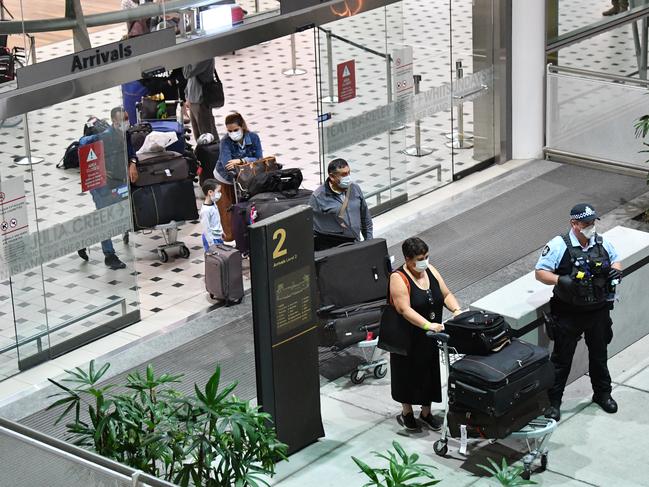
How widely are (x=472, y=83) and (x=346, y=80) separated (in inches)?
91.3

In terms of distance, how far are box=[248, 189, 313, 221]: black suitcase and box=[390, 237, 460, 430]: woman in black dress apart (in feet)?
10.2

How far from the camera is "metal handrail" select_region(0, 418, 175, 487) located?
5.68 m

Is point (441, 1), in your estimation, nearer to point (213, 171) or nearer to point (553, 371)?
point (213, 171)

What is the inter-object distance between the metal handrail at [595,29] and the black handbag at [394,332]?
707 cm

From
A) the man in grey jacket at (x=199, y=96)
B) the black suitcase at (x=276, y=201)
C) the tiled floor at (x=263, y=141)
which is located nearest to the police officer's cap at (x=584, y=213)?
the black suitcase at (x=276, y=201)

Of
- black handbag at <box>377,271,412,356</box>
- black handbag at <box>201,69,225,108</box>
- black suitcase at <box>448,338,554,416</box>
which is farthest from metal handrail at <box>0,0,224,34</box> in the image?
black suitcase at <box>448,338,554,416</box>

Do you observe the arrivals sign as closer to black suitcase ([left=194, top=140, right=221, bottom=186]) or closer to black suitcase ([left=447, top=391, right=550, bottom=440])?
black suitcase ([left=194, top=140, right=221, bottom=186])

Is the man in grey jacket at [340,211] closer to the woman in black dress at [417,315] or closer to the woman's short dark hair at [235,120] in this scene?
the woman in black dress at [417,315]

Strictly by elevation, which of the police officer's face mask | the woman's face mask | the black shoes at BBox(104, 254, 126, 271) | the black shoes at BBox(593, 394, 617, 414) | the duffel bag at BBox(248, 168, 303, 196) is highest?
the police officer's face mask

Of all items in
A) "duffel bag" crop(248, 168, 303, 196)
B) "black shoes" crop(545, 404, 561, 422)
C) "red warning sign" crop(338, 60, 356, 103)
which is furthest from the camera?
"red warning sign" crop(338, 60, 356, 103)

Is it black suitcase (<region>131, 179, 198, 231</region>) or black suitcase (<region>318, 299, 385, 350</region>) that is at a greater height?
black suitcase (<region>131, 179, 198, 231</region>)

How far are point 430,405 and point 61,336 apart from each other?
11.4ft

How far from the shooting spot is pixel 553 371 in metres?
8.72

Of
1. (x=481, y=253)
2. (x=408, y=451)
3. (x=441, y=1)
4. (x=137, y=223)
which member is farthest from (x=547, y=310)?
(x=441, y=1)
